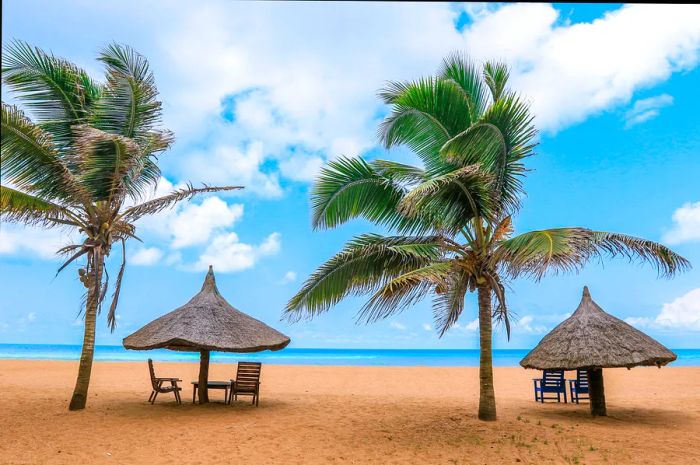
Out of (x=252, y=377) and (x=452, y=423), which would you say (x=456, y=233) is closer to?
(x=452, y=423)

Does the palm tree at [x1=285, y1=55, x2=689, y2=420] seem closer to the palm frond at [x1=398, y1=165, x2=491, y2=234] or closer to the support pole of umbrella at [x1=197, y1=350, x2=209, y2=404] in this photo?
the palm frond at [x1=398, y1=165, x2=491, y2=234]

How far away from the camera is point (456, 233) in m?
8.98

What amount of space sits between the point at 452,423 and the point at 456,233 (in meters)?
3.24

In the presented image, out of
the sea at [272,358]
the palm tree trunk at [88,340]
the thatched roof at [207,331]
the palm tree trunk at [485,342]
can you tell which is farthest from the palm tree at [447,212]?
the sea at [272,358]

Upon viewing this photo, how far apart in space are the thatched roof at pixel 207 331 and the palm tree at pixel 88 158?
0.97 meters

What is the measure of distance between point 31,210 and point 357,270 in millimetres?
5850

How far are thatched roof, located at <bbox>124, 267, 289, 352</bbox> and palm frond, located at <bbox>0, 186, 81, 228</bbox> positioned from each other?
2.51m

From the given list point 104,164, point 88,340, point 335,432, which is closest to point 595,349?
point 335,432

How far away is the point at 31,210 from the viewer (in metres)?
9.59

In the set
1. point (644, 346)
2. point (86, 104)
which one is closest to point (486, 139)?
point (644, 346)

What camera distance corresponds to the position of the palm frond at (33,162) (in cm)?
856

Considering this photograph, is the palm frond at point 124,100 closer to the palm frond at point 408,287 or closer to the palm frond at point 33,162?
the palm frond at point 33,162

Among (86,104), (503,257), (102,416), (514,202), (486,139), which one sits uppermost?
(86,104)

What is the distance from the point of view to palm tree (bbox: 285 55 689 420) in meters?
8.06
